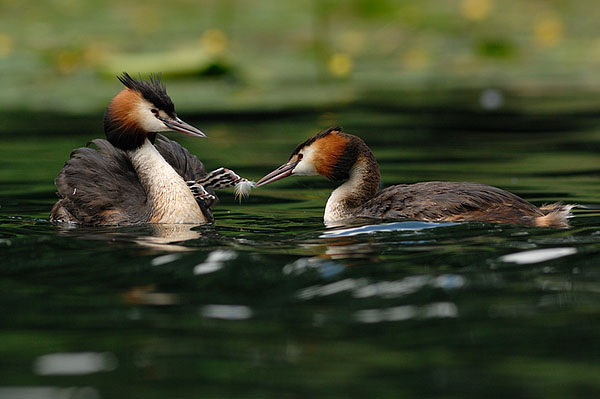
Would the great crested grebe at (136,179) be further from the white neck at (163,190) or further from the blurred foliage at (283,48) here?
the blurred foliage at (283,48)

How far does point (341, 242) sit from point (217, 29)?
1333 cm

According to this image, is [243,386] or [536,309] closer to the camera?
[243,386]

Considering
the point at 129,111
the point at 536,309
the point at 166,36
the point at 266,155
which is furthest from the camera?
the point at 166,36

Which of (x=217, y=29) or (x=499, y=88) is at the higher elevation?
(x=217, y=29)

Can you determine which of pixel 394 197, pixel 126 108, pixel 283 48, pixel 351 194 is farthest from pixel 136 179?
pixel 283 48

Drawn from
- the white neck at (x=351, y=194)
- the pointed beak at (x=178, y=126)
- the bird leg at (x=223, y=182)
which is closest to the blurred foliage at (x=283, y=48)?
the bird leg at (x=223, y=182)

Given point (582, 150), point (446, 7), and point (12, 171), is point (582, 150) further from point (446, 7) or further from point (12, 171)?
point (446, 7)

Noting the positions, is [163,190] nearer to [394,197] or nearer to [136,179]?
[136,179]

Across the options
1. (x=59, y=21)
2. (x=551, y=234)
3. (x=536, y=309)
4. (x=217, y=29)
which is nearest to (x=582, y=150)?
(x=551, y=234)

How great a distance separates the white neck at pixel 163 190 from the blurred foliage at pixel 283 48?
6345mm

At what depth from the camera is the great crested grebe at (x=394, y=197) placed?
275 inches

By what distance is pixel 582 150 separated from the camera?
11.1 meters

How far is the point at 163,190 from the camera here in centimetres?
770

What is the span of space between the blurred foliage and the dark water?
689 centimetres
